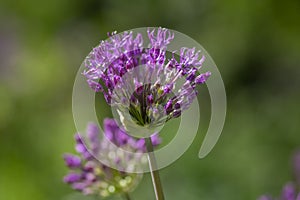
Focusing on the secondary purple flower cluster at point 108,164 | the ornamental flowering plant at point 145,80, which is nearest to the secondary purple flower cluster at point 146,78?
the ornamental flowering plant at point 145,80

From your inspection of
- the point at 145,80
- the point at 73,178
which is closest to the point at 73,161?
the point at 73,178

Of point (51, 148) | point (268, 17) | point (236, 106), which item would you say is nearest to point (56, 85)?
point (51, 148)

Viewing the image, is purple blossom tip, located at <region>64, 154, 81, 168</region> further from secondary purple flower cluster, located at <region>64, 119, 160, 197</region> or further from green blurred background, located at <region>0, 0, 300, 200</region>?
green blurred background, located at <region>0, 0, 300, 200</region>

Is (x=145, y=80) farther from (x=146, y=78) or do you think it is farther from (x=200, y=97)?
(x=200, y=97)

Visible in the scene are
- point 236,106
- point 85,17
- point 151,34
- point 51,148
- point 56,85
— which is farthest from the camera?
point 85,17

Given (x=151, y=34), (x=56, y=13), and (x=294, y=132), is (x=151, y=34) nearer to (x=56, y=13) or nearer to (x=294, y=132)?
(x=294, y=132)

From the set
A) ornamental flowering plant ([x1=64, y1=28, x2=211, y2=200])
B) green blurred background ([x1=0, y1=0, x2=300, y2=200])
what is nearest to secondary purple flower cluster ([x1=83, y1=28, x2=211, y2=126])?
ornamental flowering plant ([x1=64, y1=28, x2=211, y2=200])
